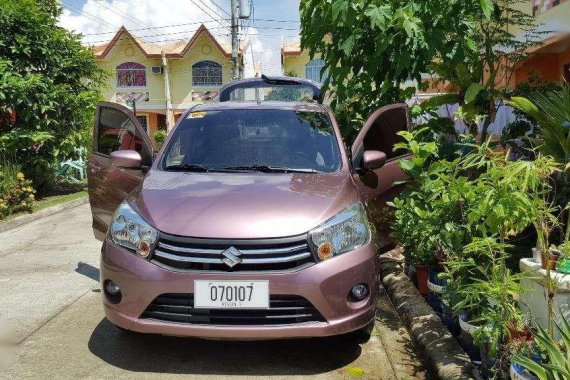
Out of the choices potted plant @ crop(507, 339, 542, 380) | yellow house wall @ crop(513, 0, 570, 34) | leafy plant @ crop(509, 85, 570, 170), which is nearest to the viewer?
potted plant @ crop(507, 339, 542, 380)

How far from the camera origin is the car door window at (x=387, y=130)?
5215mm

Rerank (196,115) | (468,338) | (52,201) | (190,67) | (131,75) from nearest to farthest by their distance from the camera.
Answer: (468,338)
(196,115)
(52,201)
(190,67)
(131,75)

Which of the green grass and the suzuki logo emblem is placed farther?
the green grass

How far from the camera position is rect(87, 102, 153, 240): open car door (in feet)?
15.6

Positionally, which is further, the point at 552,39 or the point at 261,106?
the point at 552,39

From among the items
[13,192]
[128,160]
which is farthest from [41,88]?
[128,160]

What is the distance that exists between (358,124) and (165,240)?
3.64 m

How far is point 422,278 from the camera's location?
4770 mm

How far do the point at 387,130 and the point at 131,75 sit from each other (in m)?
35.7

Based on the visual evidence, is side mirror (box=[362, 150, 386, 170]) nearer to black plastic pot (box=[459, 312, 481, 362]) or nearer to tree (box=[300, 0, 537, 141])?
tree (box=[300, 0, 537, 141])

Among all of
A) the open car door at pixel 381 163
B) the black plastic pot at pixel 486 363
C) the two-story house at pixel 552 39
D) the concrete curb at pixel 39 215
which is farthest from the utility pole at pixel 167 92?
the black plastic pot at pixel 486 363

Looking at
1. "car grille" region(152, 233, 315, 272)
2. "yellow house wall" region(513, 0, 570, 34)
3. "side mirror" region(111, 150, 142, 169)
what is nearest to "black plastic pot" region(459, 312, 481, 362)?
"car grille" region(152, 233, 315, 272)

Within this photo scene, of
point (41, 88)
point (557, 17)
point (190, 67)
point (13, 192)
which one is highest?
point (557, 17)

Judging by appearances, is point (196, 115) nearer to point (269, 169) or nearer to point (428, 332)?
point (269, 169)
